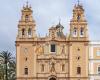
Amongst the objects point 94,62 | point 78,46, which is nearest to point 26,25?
point 78,46

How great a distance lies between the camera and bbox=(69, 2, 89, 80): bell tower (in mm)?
85250

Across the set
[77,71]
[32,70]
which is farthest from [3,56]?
[77,71]

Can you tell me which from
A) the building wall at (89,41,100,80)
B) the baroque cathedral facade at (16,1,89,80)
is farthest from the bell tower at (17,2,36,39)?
the building wall at (89,41,100,80)

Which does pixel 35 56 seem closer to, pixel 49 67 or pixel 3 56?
pixel 49 67

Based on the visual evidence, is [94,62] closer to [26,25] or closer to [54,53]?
[54,53]

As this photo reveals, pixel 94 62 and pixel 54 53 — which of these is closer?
pixel 94 62

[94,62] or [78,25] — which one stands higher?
[78,25]

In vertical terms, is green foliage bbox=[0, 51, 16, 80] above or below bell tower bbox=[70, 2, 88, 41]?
below

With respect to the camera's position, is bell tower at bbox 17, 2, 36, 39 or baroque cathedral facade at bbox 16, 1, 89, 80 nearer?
baroque cathedral facade at bbox 16, 1, 89, 80

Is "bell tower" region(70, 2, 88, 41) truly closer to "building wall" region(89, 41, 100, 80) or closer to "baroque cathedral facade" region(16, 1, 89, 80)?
"baroque cathedral facade" region(16, 1, 89, 80)

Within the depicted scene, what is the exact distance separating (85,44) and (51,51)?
631cm

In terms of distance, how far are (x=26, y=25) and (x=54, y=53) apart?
722 centimetres

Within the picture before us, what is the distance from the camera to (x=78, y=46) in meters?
85.8

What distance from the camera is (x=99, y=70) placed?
85500 millimetres
